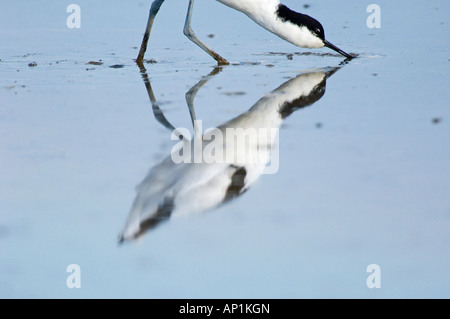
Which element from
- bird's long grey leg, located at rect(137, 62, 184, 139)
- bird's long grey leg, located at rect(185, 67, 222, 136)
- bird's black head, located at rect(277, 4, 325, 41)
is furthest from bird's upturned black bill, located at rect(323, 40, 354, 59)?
bird's long grey leg, located at rect(137, 62, 184, 139)

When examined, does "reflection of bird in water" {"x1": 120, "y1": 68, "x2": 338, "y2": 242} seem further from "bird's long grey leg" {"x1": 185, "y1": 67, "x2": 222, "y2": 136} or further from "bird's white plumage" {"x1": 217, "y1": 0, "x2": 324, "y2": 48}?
"bird's white plumage" {"x1": 217, "y1": 0, "x2": 324, "y2": 48}

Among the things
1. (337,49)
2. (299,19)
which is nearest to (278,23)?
(299,19)

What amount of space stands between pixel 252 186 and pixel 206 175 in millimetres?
332

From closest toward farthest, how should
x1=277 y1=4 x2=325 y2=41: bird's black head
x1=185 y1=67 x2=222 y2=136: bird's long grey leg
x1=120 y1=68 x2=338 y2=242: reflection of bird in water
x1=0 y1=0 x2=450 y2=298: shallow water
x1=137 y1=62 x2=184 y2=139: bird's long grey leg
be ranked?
x1=0 y1=0 x2=450 y2=298: shallow water → x1=120 y1=68 x2=338 y2=242: reflection of bird in water → x1=137 y1=62 x2=184 y2=139: bird's long grey leg → x1=185 y1=67 x2=222 y2=136: bird's long grey leg → x1=277 y1=4 x2=325 y2=41: bird's black head

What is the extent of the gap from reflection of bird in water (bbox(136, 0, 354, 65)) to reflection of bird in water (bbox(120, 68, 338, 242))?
1.23 metres

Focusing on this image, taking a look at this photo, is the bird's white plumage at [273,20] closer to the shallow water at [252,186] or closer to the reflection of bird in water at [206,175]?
the shallow water at [252,186]

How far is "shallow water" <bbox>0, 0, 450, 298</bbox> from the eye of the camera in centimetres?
330

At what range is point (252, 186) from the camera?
4.18m

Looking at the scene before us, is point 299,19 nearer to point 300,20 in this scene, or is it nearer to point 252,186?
point 300,20

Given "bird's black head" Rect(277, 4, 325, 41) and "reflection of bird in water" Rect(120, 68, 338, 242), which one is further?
"bird's black head" Rect(277, 4, 325, 41)

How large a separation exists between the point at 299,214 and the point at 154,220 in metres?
0.60

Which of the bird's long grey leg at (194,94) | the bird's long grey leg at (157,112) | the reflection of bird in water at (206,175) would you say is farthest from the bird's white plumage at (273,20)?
the reflection of bird in water at (206,175)

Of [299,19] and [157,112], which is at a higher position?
[299,19]
